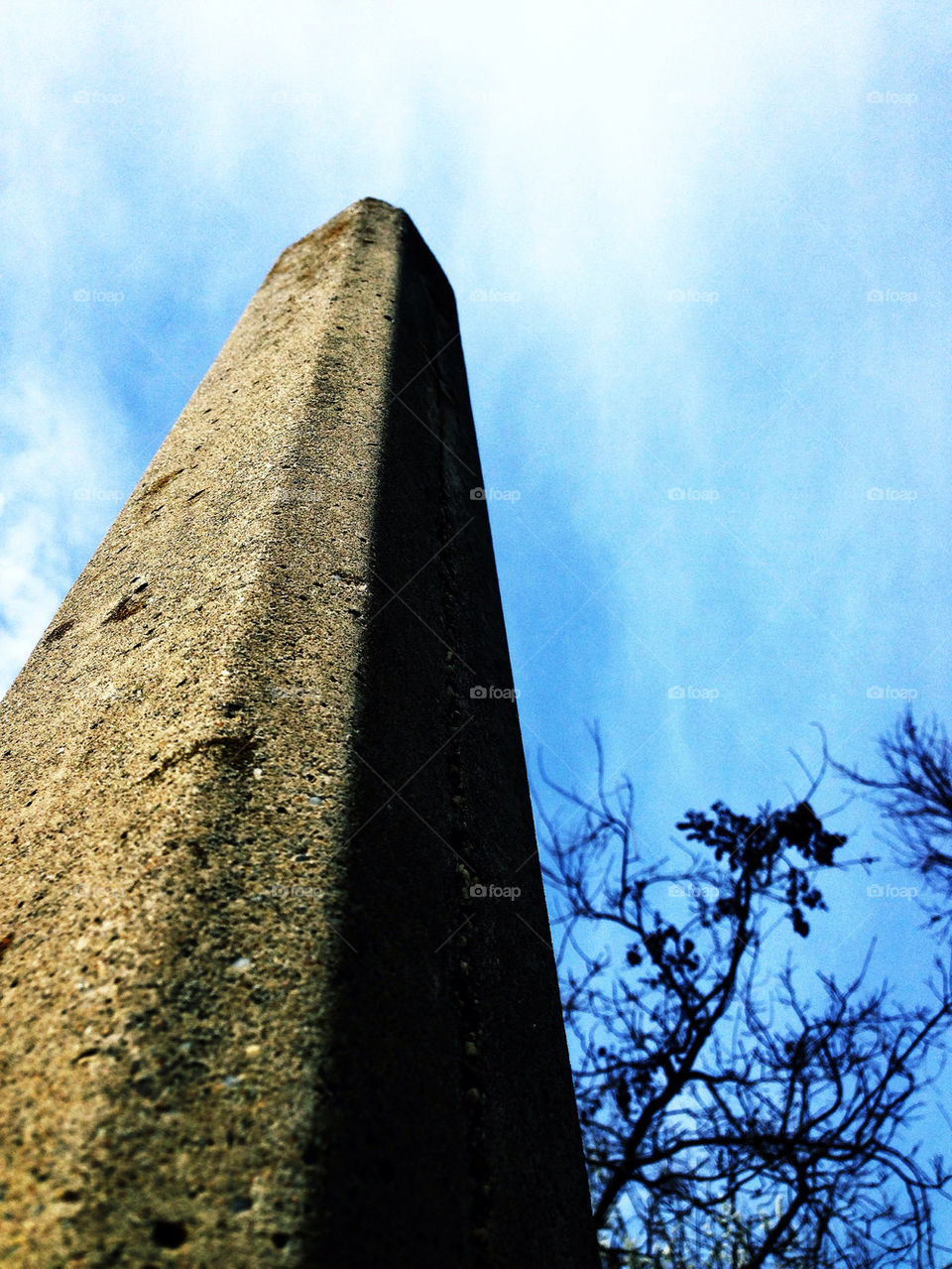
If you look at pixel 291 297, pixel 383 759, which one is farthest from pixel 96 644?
pixel 291 297

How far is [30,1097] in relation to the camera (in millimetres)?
775

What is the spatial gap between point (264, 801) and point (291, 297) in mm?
1826

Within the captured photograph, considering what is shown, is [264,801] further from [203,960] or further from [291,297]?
[291,297]
